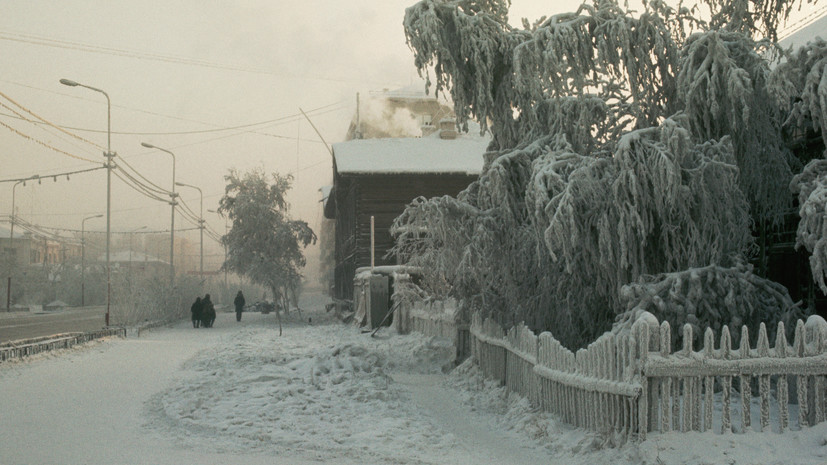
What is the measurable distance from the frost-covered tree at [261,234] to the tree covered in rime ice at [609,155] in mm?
27134

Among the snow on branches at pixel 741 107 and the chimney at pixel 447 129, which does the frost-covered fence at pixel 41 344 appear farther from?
the chimney at pixel 447 129

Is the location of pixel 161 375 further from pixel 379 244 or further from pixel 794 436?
pixel 379 244

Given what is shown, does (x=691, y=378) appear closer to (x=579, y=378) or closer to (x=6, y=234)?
(x=579, y=378)

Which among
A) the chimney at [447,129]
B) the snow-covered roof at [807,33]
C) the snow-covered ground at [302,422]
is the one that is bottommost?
the snow-covered ground at [302,422]

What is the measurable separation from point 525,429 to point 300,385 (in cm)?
385

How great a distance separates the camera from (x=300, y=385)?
35.8 feet

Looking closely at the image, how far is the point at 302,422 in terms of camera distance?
8711mm

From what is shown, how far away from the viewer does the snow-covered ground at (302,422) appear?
260 inches

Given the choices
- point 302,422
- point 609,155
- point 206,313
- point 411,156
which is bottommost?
point 302,422

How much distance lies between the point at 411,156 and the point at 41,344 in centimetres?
1900

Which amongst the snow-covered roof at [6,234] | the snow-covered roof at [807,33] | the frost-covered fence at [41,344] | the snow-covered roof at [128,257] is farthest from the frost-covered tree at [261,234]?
the snow-covered roof at [128,257]

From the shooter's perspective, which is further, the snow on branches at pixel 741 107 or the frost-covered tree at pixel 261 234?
the frost-covered tree at pixel 261 234

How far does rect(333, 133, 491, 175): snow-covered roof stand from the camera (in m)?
31.4

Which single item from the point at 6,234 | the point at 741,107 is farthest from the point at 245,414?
the point at 6,234
